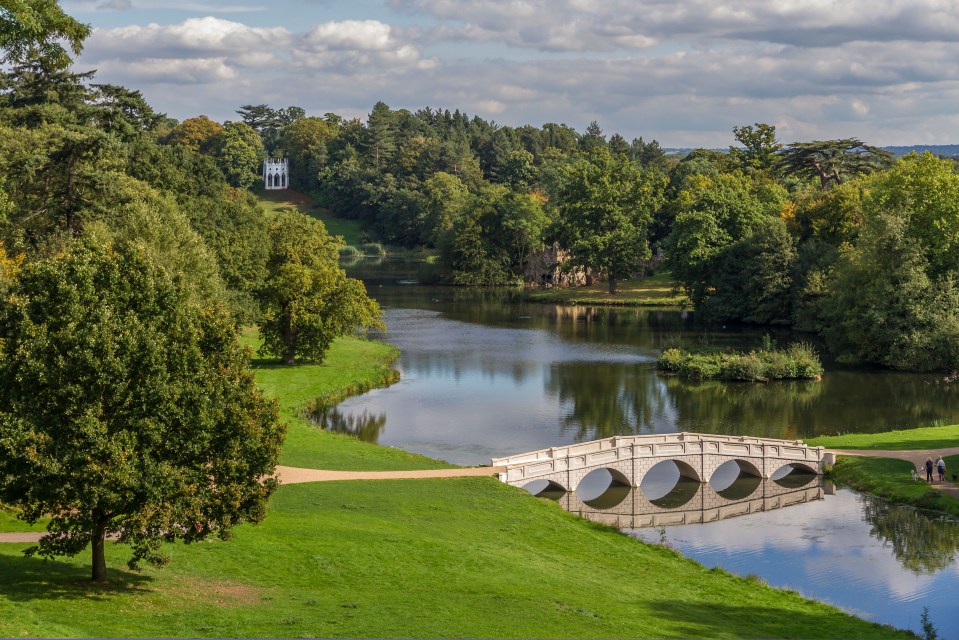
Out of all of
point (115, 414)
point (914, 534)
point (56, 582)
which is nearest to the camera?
point (115, 414)

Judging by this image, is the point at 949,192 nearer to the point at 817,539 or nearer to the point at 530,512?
the point at 817,539

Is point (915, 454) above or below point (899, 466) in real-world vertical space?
above

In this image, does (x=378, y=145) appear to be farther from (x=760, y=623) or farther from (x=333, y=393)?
(x=760, y=623)

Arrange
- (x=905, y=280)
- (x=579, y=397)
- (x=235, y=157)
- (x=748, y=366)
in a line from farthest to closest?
(x=235, y=157), (x=905, y=280), (x=748, y=366), (x=579, y=397)

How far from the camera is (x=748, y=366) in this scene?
231ft

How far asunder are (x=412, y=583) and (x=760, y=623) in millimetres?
9398

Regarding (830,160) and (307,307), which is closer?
(307,307)

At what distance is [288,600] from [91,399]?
664 cm

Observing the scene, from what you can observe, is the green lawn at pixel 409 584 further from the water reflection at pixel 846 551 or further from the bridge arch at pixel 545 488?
the bridge arch at pixel 545 488

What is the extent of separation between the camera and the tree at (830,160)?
401 feet

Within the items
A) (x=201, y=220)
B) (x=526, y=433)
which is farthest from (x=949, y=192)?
(x=201, y=220)

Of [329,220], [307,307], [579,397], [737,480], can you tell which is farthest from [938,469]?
[329,220]

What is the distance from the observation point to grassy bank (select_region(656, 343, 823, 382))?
70438 mm

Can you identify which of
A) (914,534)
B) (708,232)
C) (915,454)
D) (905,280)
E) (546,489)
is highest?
(708,232)
